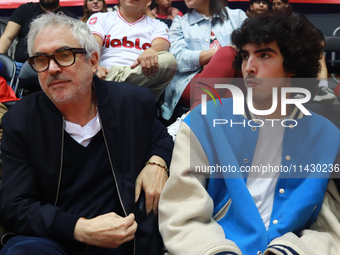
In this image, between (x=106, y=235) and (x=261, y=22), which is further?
(x=261, y=22)

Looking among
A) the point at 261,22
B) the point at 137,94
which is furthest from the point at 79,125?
the point at 261,22

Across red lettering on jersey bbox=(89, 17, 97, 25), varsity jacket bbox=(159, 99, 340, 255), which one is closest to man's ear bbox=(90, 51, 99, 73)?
varsity jacket bbox=(159, 99, 340, 255)

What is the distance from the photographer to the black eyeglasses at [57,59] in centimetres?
146

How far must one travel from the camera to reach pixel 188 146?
55.7 inches

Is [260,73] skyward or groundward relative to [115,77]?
skyward

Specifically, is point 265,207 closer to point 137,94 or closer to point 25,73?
point 137,94

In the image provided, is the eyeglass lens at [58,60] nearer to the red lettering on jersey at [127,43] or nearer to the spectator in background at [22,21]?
the red lettering on jersey at [127,43]

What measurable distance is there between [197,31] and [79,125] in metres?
1.50

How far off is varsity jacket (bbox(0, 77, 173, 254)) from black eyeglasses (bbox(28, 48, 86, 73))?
131mm

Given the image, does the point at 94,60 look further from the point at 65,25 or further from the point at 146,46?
the point at 146,46

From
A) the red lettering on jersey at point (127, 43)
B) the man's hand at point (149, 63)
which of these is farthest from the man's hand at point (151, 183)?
the red lettering on jersey at point (127, 43)

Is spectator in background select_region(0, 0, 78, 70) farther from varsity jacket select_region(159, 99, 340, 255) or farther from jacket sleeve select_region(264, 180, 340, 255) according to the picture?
jacket sleeve select_region(264, 180, 340, 255)

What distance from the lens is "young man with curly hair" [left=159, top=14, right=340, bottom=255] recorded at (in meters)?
1.30

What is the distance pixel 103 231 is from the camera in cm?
129
